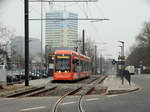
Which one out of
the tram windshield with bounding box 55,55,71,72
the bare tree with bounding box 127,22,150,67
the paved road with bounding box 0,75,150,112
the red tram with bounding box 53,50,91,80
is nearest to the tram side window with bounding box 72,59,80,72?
the red tram with bounding box 53,50,91,80

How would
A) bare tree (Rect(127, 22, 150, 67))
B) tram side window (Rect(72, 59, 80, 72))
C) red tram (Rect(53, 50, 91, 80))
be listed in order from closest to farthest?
1. red tram (Rect(53, 50, 91, 80))
2. tram side window (Rect(72, 59, 80, 72))
3. bare tree (Rect(127, 22, 150, 67))

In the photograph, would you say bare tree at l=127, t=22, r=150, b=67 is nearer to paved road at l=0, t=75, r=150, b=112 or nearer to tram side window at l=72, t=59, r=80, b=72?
tram side window at l=72, t=59, r=80, b=72

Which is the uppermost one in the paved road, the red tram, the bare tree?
the bare tree

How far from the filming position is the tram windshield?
3064cm

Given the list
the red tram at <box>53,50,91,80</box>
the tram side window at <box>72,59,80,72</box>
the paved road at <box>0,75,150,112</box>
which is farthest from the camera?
the tram side window at <box>72,59,80,72</box>

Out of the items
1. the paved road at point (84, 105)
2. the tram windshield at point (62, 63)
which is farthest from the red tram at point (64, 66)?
the paved road at point (84, 105)

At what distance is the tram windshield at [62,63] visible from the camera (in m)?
30.6

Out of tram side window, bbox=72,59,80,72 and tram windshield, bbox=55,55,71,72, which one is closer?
tram windshield, bbox=55,55,71,72

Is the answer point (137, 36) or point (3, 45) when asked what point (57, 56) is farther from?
point (137, 36)

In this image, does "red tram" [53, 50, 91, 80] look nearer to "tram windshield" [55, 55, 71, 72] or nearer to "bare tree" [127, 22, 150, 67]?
"tram windshield" [55, 55, 71, 72]

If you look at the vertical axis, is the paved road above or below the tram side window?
below

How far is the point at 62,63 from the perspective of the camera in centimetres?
3078

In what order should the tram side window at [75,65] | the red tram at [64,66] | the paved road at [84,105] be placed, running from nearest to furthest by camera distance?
the paved road at [84,105], the red tram at [64,66], the tram side window at [75,65]

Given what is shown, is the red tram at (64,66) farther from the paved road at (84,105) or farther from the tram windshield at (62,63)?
the paved road at (84,105)
